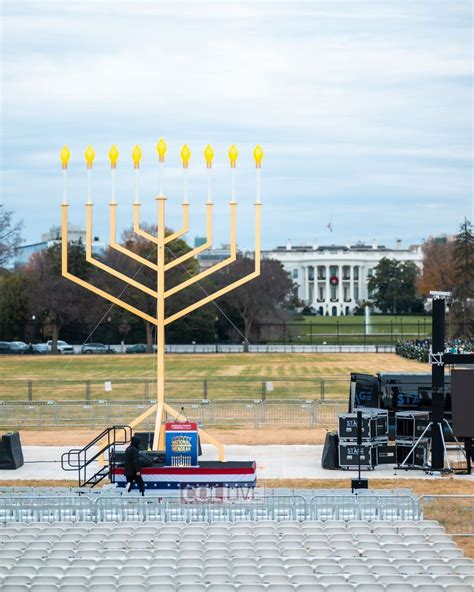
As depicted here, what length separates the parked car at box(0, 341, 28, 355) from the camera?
76500 mm

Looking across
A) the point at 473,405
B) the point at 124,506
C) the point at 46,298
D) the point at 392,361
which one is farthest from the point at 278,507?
the point at 46,298

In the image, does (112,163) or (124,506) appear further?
(112,163)

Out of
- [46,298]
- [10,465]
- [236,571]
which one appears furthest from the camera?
[46,298]

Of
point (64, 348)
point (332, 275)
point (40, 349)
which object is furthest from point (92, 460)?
point (332, 275)

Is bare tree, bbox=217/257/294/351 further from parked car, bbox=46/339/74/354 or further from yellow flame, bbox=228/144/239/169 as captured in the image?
yellow flame, bbox=228/144/239/169

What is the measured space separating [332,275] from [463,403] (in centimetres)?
13052

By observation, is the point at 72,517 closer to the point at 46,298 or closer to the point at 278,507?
the point at 278,507

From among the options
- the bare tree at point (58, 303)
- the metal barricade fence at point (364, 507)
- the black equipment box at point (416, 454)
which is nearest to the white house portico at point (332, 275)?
the bare tree at point (58, 303)

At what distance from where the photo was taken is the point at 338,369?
56.3m

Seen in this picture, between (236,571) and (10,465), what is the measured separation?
1289 centimetres

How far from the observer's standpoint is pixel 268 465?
2464cm

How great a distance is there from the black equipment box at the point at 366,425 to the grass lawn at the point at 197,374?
12902 mm

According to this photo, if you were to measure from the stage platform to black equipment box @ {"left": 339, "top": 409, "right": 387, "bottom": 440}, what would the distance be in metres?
4.18

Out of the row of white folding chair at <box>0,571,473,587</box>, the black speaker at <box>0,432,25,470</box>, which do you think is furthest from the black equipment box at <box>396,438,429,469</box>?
the row of white folding chair at <box>0,571,473,587</box>
